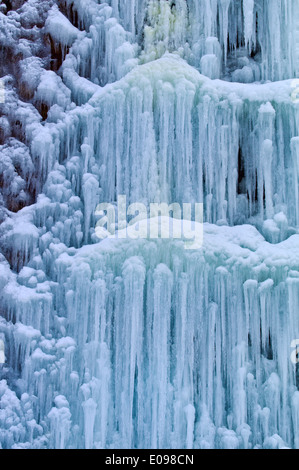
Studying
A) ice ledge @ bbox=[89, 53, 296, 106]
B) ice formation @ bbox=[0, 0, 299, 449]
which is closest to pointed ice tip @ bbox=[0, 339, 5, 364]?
ice formation @ bbox=[0, 0, 299, 449]

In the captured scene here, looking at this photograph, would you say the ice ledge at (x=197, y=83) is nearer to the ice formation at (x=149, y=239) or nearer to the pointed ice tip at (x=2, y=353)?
the ice formation at (x=149, y=239)

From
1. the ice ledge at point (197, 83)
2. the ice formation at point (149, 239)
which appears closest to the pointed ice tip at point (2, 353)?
the ice formation at point (149, 239)

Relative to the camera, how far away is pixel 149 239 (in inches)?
152

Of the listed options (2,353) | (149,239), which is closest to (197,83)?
(149,239)

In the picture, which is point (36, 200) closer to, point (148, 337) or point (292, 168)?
point (148, 337)

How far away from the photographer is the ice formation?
3.81 meters

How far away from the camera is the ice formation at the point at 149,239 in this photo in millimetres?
3807

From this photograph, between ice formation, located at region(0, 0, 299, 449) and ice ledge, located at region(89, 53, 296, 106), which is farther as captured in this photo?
ice ledge, located at region(89, 53, 296, 106)

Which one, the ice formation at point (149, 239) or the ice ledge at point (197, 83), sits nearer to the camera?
the ice formation at point (149, 239)

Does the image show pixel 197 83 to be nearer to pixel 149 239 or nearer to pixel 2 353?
pixel 149 239

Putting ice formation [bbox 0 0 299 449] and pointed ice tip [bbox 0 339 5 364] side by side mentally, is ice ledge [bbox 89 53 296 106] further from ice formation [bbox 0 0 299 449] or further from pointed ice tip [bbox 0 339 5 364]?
pointed ice tip [bbox 0 339 5 364]

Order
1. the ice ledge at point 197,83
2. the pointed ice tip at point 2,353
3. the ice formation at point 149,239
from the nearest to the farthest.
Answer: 1. the ice formation at point 149,239
2. the pointed ice tip at point 2,353
3. the ice ledge at point 197,83

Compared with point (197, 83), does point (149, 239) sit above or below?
below

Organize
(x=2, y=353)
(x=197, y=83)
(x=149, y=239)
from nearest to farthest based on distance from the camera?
(x=149, y=239), (x=2, y=353), (x=197, y=83)
